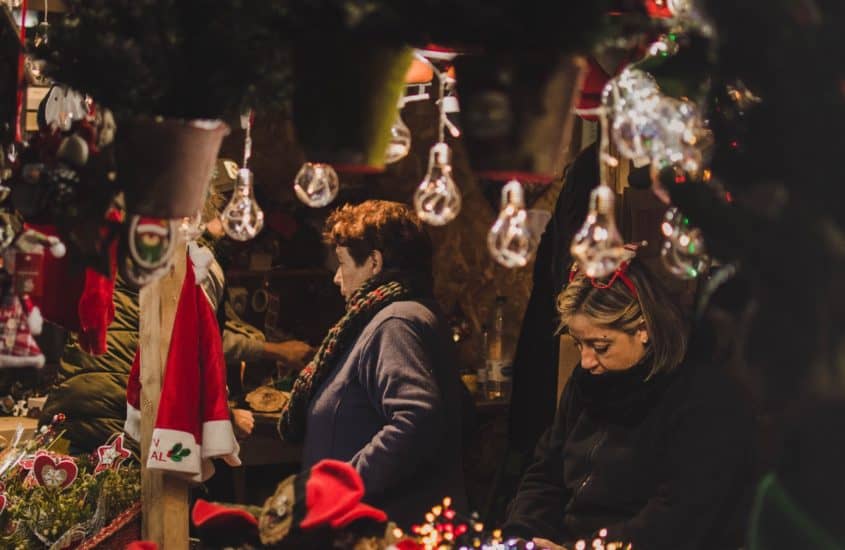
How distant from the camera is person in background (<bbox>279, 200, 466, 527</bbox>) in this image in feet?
11.4

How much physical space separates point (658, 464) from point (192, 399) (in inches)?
52.6

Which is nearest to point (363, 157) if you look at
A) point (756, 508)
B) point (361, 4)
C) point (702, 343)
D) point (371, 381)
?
point (361, 4)

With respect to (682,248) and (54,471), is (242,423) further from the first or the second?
(682,248)

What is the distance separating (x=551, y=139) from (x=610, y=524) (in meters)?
1.74

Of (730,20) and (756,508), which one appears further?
(756,508)

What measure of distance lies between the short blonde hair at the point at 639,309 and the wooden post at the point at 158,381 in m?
1.21

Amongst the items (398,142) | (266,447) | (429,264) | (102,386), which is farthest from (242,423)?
(398,142)

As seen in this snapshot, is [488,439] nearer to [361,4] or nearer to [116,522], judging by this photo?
[116,522]

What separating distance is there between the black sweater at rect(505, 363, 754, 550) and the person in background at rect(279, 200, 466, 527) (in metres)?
0.36

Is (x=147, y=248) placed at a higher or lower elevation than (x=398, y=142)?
lower

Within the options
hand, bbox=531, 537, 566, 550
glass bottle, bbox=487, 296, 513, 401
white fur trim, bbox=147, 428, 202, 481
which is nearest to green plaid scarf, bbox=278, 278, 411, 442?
white fur trim, bbox=147, 428, 202, 481

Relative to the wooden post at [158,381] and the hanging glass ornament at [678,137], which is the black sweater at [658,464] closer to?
the wooden post at [158,381]

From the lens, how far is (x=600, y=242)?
1.78 meters

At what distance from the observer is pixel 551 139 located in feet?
5.39
